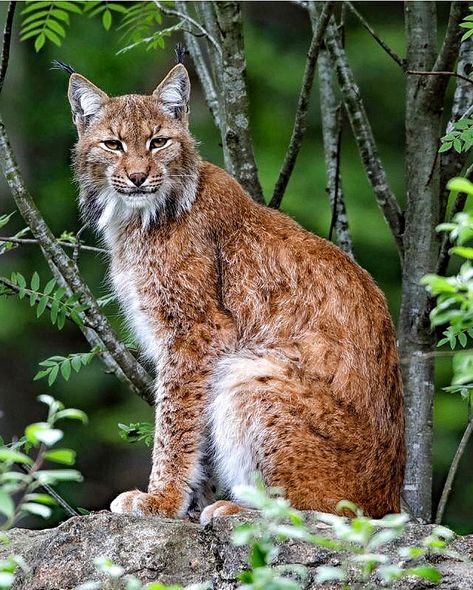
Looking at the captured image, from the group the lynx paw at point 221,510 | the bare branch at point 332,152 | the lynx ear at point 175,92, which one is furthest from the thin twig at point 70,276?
the bare branch at point 332,152

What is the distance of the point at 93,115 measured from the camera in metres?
5.89

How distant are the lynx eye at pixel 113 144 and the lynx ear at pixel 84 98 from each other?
0.28 meters

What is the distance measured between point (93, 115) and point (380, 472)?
226cm

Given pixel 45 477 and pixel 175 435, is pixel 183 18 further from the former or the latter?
pixel 45 477

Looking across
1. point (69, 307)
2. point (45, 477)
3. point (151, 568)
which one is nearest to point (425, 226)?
point (69, 307)

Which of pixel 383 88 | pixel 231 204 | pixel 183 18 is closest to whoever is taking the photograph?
pixel 231 204

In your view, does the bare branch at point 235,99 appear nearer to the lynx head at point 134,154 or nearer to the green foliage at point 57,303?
the lynx head at point 134,154

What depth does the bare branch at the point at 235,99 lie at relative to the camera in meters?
6.05

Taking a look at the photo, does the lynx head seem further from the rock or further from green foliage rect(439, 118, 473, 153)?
the rock

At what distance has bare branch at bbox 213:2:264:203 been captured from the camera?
238 inches

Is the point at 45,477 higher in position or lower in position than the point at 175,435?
higher

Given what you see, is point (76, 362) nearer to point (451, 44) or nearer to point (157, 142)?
point (157, 142)

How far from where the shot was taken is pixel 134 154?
561 cm

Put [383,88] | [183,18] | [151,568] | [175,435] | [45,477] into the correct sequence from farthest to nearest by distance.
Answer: [383,88] → [183,18] → [175,435] → [151,568] → [45,477]
